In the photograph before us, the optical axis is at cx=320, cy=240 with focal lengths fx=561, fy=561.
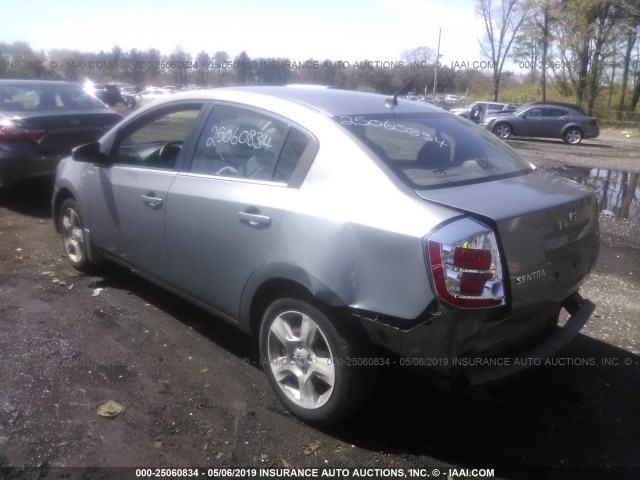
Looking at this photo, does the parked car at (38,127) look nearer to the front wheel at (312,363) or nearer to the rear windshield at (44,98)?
the rear windshield at (44,98)

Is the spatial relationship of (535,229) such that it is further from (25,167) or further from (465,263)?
(25,167)

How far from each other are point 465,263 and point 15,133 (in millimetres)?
6158

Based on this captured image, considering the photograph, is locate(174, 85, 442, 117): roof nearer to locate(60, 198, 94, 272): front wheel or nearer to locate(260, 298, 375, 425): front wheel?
locate(260, 298, 375, 425): front wheel

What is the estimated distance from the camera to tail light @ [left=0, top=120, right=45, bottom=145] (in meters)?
6.66

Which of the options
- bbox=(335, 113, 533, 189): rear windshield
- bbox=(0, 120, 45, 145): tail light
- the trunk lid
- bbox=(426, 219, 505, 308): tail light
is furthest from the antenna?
bbox=(0, 120, 45, 145): tail light

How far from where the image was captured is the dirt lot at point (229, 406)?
2.78 meters

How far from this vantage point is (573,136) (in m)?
22.9

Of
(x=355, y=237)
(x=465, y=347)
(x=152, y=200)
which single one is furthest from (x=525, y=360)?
(x=152, y=200)

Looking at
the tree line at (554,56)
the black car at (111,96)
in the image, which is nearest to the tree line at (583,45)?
the tree line at (554,56)

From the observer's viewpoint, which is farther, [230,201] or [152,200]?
[152,200]

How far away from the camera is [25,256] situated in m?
5.49

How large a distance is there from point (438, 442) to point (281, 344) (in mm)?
976

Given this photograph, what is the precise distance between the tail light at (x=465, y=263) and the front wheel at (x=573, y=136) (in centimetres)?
2291

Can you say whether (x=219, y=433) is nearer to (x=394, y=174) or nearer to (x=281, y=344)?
(x=281, y=344)
